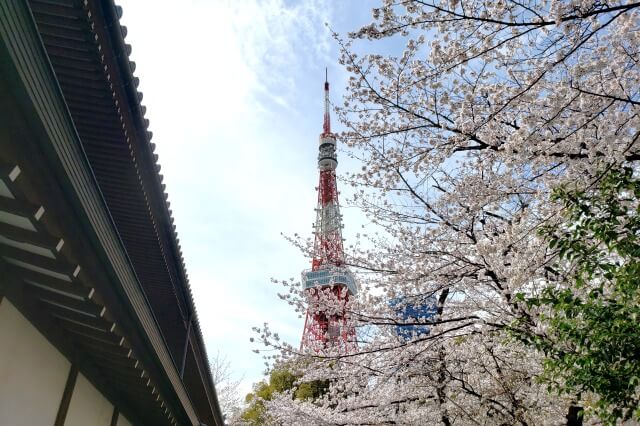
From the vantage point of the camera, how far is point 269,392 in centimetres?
1939

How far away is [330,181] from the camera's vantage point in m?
29.7

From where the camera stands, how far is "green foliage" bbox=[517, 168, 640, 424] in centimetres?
316

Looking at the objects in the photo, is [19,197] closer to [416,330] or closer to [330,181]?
[416,330]

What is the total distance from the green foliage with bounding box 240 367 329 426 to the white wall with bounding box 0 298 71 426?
46.0 ft

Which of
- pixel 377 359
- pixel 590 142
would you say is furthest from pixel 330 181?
pixel 590 142

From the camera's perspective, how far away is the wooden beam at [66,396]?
3379mm

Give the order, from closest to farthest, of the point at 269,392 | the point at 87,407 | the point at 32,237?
the point at 32,237, the point at 87,407, the point at 269,392

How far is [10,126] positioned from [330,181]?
2796 centimetres

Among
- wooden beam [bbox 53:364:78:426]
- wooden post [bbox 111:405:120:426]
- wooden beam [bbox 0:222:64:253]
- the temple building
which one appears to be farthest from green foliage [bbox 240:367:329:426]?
wooden beam [bbox 0:222:64:253]

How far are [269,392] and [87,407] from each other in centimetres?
1666

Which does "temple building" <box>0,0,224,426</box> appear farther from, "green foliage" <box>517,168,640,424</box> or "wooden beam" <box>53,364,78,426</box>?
"green foliage" <box>517,168,640,424</box>

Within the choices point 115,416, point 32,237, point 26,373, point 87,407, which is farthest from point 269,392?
point 32,237

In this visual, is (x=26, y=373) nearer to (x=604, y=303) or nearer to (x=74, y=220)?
(x=74, y=220)

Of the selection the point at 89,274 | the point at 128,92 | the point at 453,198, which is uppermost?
the point at 453,198
